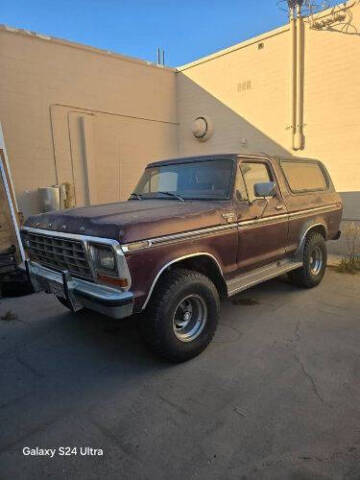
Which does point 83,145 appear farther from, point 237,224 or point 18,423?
point 18,423

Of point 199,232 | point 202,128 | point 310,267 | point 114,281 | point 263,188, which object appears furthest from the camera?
point 202,128

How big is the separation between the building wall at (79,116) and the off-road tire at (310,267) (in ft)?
19.2

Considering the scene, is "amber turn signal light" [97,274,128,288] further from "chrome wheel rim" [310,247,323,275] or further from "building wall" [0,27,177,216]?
"building wall" [0,27,177,216]

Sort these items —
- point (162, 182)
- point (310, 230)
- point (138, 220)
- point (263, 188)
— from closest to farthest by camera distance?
point (138, 220), point (263, 188), point (162, 182), point (310, 230)

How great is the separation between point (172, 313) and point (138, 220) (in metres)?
0.85

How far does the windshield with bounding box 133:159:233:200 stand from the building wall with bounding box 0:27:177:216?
183 inches

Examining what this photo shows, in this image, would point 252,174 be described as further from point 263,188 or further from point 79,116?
point 79,116

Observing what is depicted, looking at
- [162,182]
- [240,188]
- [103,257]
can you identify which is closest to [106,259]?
[103,257]

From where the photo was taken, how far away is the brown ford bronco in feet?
9.06

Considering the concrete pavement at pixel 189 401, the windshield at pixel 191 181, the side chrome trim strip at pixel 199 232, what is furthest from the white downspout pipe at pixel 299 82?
the concrete pavement at pixel 189 401

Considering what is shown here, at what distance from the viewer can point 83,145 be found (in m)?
8.71

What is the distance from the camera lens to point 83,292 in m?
2.88

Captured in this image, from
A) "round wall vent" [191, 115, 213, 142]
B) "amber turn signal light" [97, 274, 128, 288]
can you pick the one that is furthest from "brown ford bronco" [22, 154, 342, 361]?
"round wall vent" [191, 115, 213, 142]

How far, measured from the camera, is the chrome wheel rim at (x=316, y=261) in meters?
5.14
